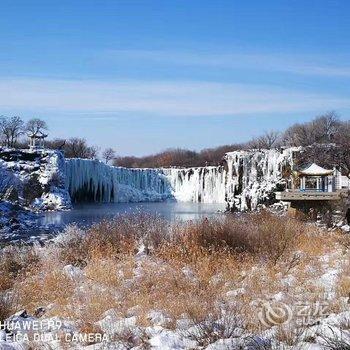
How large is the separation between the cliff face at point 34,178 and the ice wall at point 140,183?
353 centimetres

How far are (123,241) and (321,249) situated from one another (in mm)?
4341

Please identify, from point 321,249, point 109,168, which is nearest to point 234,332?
point 321,249

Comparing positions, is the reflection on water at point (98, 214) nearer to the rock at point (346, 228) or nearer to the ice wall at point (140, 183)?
the rock at point (346, 228)

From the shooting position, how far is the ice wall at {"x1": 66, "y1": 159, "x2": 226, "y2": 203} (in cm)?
5603

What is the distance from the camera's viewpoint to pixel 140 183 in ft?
225

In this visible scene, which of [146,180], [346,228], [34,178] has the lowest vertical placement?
[346,228]

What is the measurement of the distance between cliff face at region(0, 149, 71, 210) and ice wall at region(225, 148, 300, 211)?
49.5 ft

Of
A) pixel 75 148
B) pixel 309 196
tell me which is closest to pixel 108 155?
pixel 75 148

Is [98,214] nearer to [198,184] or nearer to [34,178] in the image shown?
[34,178]

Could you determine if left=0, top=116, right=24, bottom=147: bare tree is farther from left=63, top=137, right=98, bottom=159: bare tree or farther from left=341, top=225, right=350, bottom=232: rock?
left=341, top=225, right=350, bottom=232: rock

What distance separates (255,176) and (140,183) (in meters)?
29.0

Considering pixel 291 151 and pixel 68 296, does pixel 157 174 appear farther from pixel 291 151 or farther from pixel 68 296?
pixel 68 296

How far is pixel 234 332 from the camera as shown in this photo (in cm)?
523

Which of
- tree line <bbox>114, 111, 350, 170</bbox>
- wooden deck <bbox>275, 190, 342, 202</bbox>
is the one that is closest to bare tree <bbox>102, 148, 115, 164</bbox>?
tree line <bbox>114, 111, 350, 170</bbox>
